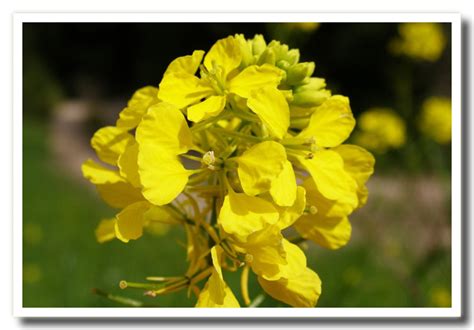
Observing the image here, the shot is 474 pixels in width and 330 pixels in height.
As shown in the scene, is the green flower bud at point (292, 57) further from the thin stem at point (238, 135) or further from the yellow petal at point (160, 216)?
the yellow petal at point (160, 216)

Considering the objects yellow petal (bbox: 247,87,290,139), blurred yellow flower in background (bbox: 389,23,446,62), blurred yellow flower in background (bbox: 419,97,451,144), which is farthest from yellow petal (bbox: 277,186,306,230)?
blurred yellow flower in background (bbox: 389,23,446,62)

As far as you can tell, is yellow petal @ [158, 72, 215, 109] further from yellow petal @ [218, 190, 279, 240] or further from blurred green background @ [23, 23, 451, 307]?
blurred green background @ [23, 23, 451, 307]

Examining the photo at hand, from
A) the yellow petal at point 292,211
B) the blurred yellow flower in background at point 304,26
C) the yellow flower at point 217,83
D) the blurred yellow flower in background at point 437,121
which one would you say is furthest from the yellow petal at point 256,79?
the blurred yellow flower in background at point 437,121

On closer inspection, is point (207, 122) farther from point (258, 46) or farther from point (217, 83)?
point (258, 46)

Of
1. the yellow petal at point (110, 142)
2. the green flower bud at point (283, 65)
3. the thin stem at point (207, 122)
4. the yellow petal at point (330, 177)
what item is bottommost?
the yellow petal at point (330, 177)

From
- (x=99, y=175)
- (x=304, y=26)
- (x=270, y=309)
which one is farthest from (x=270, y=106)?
(x=304, y=26)

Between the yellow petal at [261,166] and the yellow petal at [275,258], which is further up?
the yellow petal at [261,166]

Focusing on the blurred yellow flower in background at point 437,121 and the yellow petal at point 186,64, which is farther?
the blurred yellow flower in background at point 437,121

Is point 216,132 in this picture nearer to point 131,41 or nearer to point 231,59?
point 231,59
